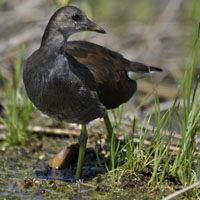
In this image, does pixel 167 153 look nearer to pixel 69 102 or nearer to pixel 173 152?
pixel 173 152

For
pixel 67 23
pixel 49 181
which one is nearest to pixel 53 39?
pixel 67 23

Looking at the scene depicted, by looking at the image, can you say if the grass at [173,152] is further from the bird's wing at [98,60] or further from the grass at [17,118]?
the grass at [17,118]

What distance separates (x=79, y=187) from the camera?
374 centimetres

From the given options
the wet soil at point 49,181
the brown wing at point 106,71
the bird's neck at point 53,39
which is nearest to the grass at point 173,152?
the wet soil at point 49,181

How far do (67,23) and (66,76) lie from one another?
46cm

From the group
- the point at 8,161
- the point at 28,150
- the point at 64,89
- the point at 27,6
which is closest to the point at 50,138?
the point at 28,150

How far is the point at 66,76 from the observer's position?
3.80m

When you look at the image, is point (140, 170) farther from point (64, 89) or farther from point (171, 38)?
point (171, 38)

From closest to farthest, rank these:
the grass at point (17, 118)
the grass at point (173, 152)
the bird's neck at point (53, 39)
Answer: the grass at point (173, 152), the bird's neck at point (53, 39), the grass at point (17, 118)

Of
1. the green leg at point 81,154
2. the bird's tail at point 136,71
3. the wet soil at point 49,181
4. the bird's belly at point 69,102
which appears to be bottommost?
the wet soil at point 49,181

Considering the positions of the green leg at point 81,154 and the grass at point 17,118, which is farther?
the grass at point 17,118

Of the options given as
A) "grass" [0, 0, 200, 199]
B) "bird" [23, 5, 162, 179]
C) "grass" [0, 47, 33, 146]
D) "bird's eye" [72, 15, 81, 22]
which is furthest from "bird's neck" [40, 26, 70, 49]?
"grass" [0, 47, 33, 146]

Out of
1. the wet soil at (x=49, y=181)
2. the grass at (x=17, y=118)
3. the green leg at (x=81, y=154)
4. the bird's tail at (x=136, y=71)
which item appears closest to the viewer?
the wet soil at (x=49, y=181)

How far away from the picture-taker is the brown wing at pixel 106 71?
163 inches
